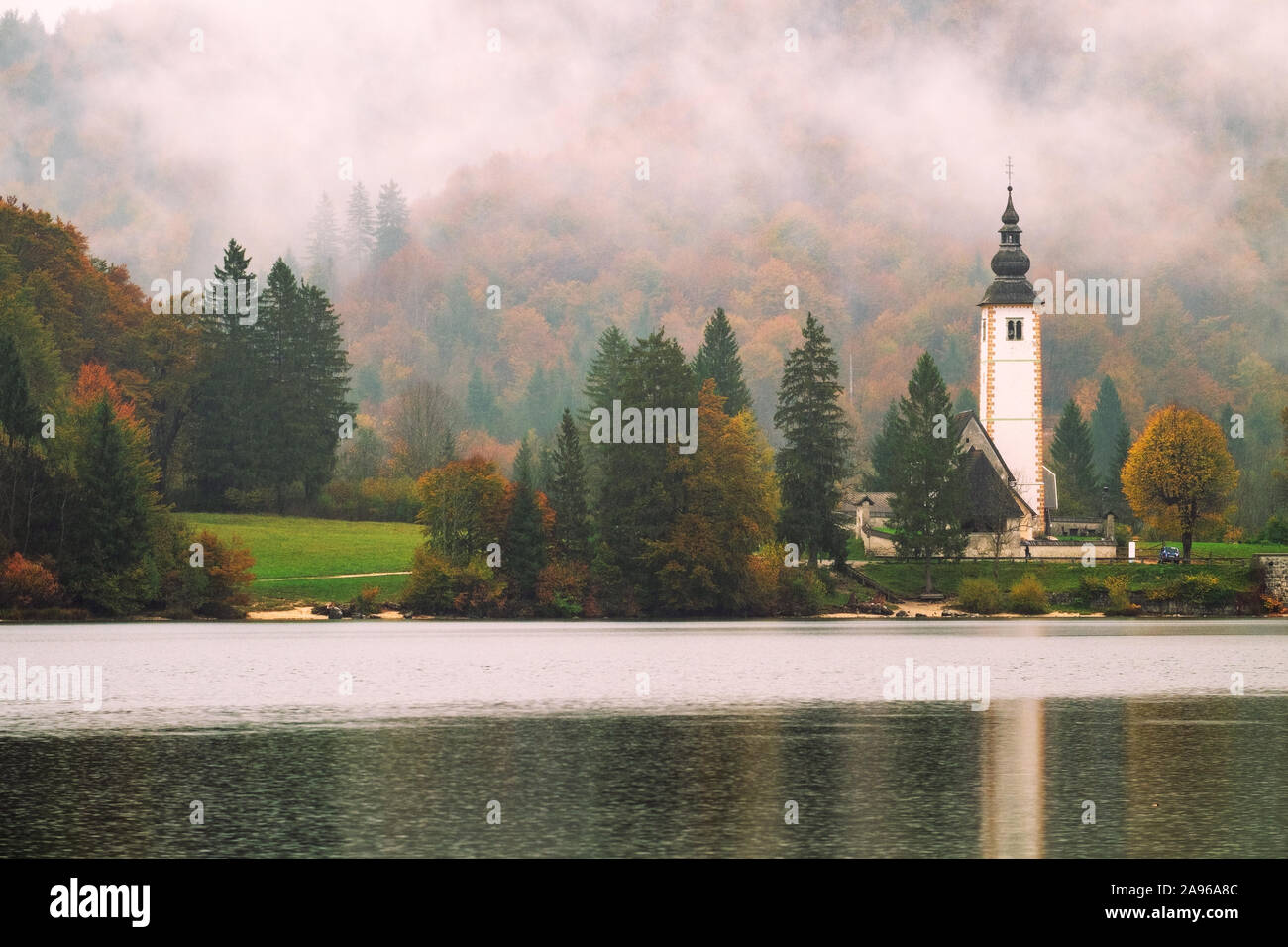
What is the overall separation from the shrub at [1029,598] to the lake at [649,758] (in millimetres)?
47849

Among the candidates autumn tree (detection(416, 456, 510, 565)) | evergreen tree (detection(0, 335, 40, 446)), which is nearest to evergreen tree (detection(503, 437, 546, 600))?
autumn tree (detection(416, 456, 510, 565))

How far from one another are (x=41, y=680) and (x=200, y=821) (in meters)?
31.2

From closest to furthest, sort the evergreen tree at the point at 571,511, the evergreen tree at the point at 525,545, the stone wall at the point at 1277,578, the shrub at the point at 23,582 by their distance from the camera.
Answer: the shrub at the point at 23,582
the evergreen tree at the point at 525,545
the evergreen tree at the point at 571,511
the stone wall at the point at 1277,578

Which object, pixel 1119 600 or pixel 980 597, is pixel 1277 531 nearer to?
pixel 1119 600

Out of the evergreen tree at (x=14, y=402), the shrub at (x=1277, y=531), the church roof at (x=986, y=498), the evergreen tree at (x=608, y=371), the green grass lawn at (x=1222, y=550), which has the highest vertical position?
the evergreen tree at (x=608, y=371)

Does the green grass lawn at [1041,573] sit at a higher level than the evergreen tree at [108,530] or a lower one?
lower

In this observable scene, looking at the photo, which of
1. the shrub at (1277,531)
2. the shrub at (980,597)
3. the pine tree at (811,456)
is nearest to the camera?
the shrub at (980,597)

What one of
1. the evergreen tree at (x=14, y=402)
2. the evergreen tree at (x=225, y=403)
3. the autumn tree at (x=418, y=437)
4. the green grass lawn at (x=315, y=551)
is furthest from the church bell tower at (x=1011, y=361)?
the evergreen tree at (x=14, y=402)

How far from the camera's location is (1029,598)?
117 metres

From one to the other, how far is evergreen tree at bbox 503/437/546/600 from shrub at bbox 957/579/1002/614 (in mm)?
29970

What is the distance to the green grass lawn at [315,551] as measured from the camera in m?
114

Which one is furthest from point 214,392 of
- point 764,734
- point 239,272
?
point 764,734

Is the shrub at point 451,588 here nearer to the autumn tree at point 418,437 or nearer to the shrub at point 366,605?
the shrub at point 366,605

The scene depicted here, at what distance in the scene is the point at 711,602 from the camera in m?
111
